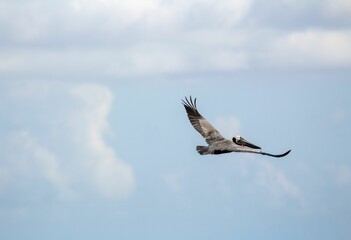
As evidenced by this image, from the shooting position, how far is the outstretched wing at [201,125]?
58500 mm

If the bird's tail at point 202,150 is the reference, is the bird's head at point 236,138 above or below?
above

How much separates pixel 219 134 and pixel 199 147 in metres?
3.28

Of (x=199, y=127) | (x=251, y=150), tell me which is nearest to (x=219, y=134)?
(x=199, y=127)

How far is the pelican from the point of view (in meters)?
54.6

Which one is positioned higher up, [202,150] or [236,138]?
[236,138]

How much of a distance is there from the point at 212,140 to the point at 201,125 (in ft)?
8.57

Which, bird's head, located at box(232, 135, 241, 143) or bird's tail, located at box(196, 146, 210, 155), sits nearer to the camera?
bird's tail, located at box(196, 146, 210, 155)

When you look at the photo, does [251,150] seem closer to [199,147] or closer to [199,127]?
[199,147]

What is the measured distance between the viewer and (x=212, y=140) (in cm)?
5816

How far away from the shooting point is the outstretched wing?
58.5 m

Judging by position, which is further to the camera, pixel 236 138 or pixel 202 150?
pixel 236 138

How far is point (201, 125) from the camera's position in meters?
60.6

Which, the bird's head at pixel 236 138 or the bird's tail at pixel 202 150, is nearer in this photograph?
the bird's tail at pixel 202 150

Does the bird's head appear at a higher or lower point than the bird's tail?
higher
